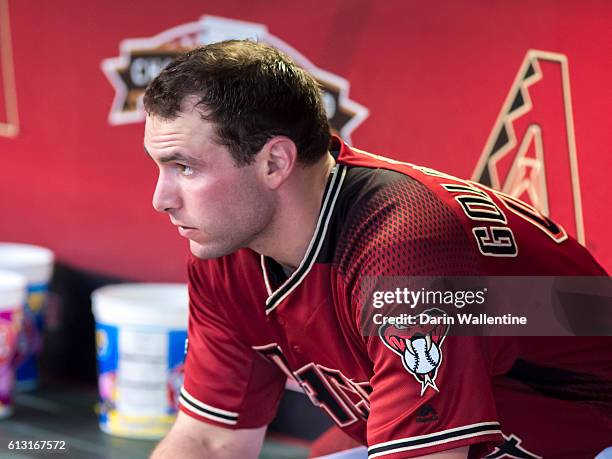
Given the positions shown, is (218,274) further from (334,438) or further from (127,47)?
(127,47)

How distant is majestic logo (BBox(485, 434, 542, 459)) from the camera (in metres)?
1.92

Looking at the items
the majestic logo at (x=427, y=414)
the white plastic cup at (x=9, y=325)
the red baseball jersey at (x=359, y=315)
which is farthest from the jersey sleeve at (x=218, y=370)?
the white plastic cup at (x=9, y=325)

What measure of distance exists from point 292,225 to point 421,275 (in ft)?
1.05

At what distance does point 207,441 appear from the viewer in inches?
84.6

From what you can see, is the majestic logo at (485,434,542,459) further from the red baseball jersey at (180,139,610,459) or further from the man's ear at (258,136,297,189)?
the man's ear at (258,136,297,189)

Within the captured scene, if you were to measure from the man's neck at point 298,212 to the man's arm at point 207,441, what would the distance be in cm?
47

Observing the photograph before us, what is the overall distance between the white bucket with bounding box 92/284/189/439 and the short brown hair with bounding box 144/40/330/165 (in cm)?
126

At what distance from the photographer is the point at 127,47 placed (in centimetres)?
337

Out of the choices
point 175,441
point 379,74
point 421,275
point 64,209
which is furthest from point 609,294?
point 64,209

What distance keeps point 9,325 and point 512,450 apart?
183 centimetres

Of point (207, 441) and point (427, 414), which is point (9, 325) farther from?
point (427, 414)

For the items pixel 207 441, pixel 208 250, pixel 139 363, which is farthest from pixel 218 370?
pixel 139 363

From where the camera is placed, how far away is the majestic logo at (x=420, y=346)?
5.33 feet

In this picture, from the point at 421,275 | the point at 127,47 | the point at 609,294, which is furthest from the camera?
the point at 127,47
